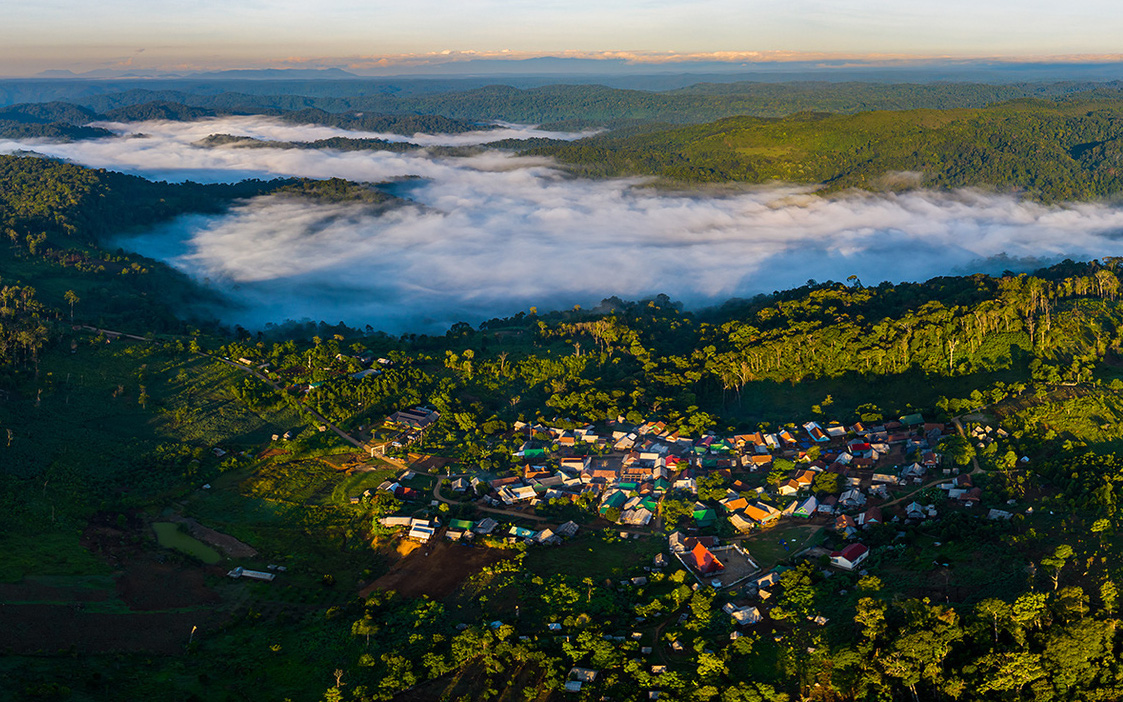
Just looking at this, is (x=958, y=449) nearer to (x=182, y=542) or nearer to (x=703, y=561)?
(x=703, y=561)

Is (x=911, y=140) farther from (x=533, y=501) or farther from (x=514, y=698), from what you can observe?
(x=514, y=698)

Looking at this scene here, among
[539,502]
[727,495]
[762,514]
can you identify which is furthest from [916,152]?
[539,502]

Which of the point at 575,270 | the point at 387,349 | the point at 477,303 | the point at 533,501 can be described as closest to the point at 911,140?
the point at 575,270

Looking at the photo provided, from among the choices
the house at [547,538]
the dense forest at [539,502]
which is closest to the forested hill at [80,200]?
the dense forest at [539,502]

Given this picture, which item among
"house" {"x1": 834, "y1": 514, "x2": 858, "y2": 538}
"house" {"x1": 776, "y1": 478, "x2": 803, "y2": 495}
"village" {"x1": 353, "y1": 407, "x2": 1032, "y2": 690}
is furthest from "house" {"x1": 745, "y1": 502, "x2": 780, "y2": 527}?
"house" {"x1": 834, "y1": 514, "x2": 858, "y2": 538}

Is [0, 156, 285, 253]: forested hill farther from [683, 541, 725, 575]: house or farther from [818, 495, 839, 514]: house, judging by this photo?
[818, 495, 839, 514]: house
